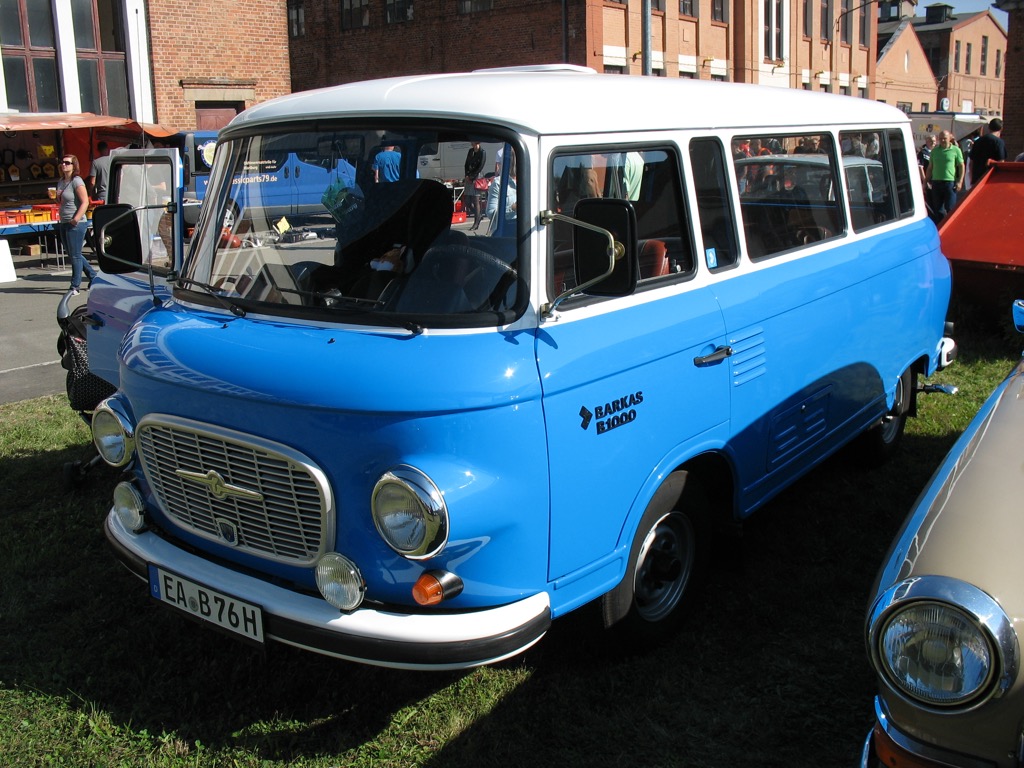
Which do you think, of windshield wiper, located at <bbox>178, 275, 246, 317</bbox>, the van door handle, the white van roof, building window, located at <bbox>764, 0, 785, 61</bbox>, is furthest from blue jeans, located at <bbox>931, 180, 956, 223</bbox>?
building window, located at <bbox>764, 0, 785, 61</bbox>

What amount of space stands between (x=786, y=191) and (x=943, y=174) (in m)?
11.8

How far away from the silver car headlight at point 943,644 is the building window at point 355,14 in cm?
3973

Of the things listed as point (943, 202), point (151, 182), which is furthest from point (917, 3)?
point (151, 182)

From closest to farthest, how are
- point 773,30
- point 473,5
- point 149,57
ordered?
point 149,57 < point 473,5 < point 773,30

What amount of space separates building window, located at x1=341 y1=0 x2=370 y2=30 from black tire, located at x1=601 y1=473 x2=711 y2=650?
125 feet

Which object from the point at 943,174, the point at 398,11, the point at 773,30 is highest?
the point at 398,11

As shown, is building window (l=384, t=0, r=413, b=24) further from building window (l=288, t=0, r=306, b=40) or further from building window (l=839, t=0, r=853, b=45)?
building window (l=839, t=0, r=853, b=45)

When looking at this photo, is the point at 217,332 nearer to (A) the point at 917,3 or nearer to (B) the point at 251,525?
(B) the point at 251,525

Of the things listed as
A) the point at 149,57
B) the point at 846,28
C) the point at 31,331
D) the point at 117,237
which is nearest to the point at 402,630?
the point at 117,237

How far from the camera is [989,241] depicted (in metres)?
9.10

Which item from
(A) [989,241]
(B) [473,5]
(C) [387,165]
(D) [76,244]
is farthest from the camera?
(B) [473,5]

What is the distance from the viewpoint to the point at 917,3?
67.1 metres

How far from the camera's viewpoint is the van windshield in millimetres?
3291

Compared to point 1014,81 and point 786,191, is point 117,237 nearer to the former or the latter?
point 786,191
